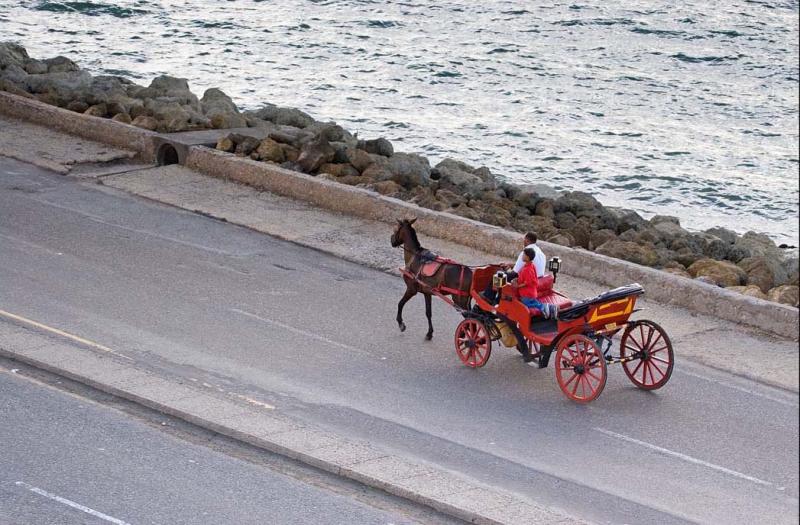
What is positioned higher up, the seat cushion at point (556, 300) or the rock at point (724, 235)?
the seat cushion at point (556, 300)

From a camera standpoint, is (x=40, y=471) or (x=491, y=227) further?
(x=491, y=227)

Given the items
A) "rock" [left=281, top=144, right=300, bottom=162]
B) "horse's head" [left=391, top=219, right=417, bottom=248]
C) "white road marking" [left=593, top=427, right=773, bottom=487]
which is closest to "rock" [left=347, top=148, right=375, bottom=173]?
"rock" [left=281, top=144, right=300, bottom=162]

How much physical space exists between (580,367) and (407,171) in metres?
11.9

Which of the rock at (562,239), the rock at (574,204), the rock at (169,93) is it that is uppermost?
the rock at (562,239)

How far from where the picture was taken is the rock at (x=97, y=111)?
26.7 meters

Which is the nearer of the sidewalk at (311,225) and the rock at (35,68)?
the sidewalk at (311,225)

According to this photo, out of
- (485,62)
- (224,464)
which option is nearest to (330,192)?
(224,464)

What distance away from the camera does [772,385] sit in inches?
581

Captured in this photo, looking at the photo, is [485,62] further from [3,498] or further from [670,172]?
[3,498]

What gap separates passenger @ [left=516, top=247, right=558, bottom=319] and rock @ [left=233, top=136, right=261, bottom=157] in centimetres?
1097

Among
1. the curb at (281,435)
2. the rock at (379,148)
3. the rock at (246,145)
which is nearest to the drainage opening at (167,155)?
the rock at (246,145)

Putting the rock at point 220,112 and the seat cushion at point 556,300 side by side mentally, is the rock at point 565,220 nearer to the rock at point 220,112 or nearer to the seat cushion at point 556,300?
the rock at point 220,112

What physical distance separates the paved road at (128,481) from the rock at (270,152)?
38.1 feet

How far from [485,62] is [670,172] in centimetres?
2095
